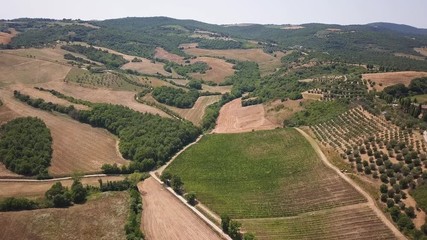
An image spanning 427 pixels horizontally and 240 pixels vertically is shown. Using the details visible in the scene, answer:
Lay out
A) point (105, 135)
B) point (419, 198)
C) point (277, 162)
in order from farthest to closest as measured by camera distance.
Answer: point (105, 135) < point (277, 162) < point (419, 198)

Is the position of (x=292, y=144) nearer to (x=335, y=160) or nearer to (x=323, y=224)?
(x=335, y=160)

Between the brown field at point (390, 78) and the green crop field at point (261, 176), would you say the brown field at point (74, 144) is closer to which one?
the green crop field at point (261, 176)

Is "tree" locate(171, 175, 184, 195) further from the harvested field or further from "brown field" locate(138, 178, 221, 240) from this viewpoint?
the harvested field

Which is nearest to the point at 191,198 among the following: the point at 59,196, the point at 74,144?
the point at 59,196

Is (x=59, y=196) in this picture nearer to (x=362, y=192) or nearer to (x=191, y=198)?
(x=191, y=198)

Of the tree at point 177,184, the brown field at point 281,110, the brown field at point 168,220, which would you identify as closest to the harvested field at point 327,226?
the brown field at point 168,220

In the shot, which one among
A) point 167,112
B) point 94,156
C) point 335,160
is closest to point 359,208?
point 335,160

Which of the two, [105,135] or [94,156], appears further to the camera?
[105,135]
